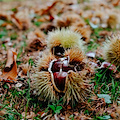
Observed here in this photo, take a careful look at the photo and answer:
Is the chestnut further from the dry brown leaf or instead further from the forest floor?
the dry brown leaf

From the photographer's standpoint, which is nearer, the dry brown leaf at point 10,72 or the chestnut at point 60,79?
the chestnut at point 60,79

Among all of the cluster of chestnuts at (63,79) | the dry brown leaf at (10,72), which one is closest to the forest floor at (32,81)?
the dry brown leaf at (10,72)

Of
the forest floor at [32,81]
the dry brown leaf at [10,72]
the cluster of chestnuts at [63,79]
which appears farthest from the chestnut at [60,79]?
the dry brown leaf at [10,72]

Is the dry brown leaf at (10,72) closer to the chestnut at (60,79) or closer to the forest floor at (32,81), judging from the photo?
the forest floor at (32,81)

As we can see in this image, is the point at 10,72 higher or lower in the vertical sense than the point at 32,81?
higher

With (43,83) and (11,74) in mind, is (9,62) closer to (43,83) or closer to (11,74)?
(11,74)

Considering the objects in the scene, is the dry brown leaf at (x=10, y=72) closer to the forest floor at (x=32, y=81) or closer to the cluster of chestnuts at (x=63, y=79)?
the forest floor at (x=32, y=81)

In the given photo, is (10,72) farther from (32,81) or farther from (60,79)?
(60,79)

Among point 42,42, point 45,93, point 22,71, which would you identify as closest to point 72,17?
point 42,42

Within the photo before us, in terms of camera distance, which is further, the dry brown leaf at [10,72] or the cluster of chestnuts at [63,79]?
the dry brown leaf at [10,72]

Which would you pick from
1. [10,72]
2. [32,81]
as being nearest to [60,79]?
[32,81]

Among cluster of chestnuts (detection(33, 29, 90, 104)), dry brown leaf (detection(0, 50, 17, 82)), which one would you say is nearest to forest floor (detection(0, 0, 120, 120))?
dry brown leaf (detection(0, 50, 17, 82))
